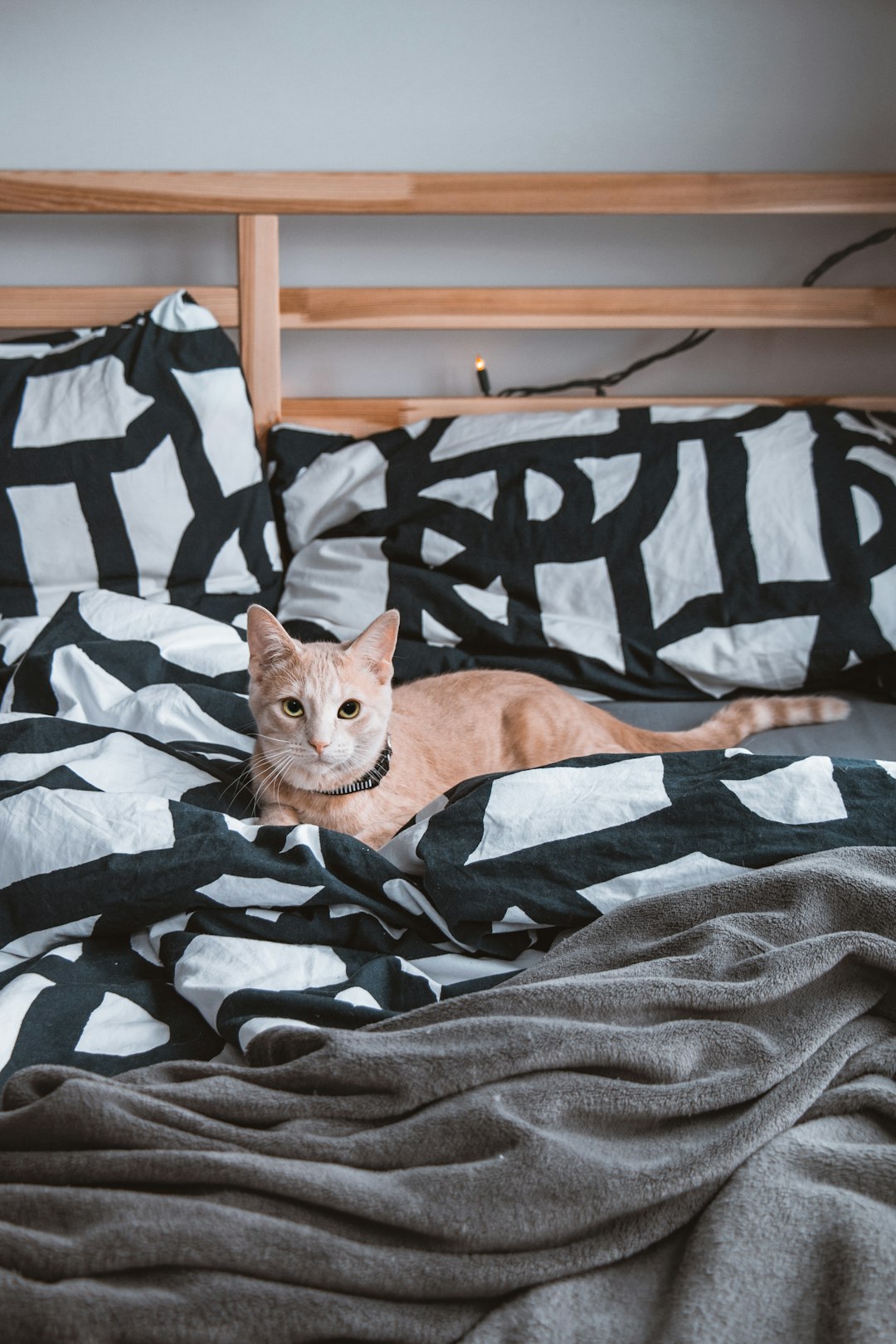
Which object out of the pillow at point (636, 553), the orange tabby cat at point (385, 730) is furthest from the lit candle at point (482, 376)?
the orange tabby cat at point (385, 730)

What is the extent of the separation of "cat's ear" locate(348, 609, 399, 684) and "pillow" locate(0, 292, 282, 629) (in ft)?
1.89

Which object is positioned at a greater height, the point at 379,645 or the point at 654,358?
the point at 654,358

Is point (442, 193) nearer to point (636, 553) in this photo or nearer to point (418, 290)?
point (418, 290)

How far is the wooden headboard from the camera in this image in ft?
6.54

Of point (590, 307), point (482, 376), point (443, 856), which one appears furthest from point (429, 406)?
point (443, 856)

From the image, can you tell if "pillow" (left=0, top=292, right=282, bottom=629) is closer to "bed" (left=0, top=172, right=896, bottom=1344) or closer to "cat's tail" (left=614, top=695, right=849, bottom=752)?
"bed" (left=0, top=172, right=896, bottom=1344)

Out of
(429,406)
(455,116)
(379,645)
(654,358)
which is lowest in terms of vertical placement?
(379,645)

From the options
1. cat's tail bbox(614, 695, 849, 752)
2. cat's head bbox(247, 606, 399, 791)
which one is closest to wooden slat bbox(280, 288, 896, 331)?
cat's tail bbox(614, 695, 849, 752)

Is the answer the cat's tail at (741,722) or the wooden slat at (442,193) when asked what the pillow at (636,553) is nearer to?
the cat's tail at (741,722)

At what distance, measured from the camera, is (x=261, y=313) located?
6.82ft

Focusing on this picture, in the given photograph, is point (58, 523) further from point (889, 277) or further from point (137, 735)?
point (889, 277)

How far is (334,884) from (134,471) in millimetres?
1128

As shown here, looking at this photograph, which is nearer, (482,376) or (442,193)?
(442,193)

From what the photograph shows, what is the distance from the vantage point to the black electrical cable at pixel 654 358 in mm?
2197
